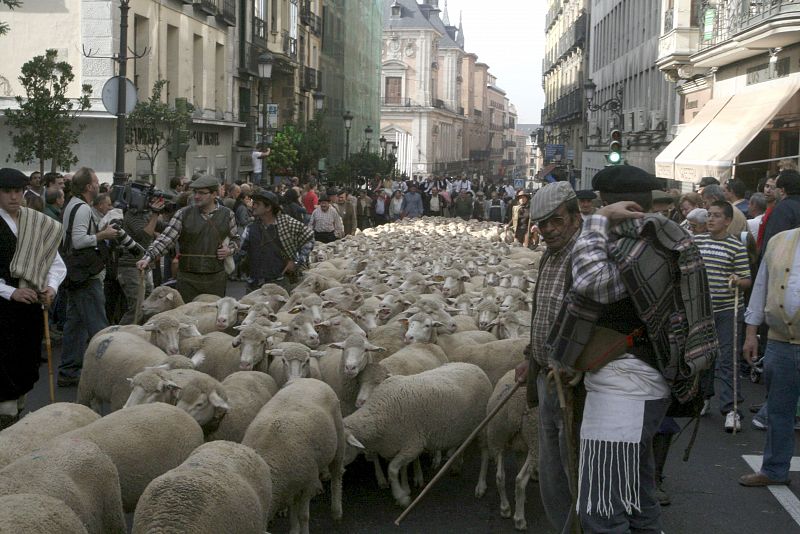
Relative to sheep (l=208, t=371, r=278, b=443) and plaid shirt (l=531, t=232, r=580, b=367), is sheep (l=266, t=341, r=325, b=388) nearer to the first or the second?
sheep (l=208, t=371, r=278, b=443)

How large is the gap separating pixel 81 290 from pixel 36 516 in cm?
554

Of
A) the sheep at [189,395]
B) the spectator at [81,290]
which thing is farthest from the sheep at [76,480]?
the spectator at [81,290]

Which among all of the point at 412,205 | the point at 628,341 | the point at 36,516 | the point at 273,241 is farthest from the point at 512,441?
the point at 412,205

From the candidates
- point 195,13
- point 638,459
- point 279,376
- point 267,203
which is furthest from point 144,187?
point 195,13

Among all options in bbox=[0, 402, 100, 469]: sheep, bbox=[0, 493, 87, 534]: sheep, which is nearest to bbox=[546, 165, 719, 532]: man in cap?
bbox=[0, 493, 87, 534]: sheep

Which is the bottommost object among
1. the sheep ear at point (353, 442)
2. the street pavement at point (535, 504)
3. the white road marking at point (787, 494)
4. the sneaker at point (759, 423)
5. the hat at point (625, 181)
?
the street pavement at point (535, 504)

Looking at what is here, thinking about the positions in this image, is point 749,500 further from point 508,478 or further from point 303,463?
point 303,463

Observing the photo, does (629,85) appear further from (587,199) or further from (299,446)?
(299,446)

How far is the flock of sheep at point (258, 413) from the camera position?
473 centimetres

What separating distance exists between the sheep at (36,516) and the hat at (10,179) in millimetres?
2972

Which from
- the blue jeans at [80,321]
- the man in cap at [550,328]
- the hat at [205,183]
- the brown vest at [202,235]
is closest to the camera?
the man in cap at [550,328]

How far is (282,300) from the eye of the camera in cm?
1024

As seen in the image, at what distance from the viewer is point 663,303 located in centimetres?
432

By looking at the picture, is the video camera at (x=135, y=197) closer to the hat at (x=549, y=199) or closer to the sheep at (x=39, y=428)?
the sheep at (x=39, y=428)
